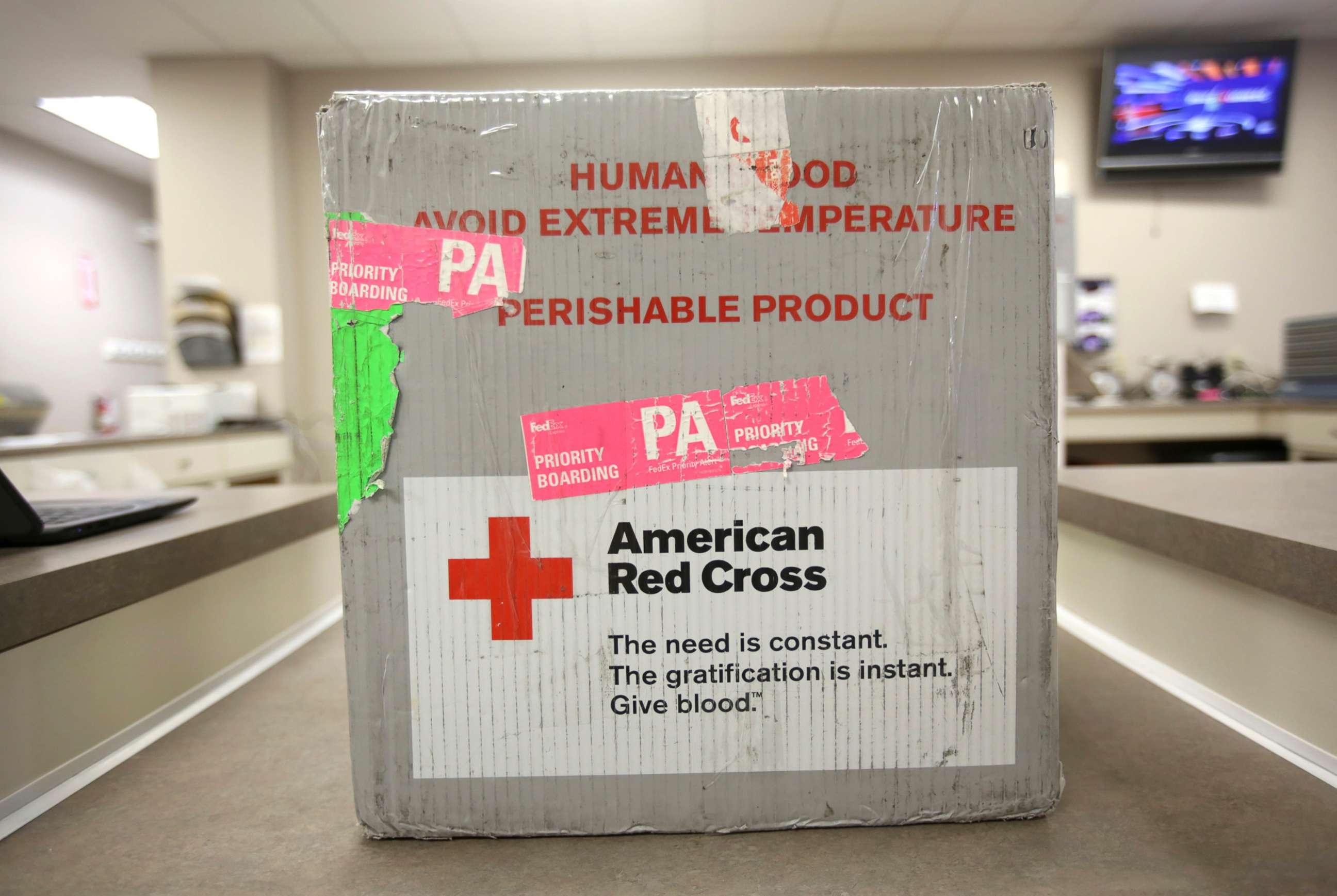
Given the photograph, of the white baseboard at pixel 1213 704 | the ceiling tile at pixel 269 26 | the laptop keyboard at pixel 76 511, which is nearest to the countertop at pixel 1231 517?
the white baseboard at pixel 1213 704

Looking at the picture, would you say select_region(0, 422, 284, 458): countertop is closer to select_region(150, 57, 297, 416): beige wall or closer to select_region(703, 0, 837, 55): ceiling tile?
A: select_region(150, 57, 297, 416): beige wall

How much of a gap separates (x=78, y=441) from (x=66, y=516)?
A: 1.55 metres

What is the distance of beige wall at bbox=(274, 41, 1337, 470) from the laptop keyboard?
255 cm

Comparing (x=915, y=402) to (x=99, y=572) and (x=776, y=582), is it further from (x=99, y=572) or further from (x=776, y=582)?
(x=99, y=572)

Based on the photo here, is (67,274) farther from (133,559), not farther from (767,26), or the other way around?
(133,559)

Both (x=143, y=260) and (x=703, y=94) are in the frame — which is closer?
(x=703, y=94)

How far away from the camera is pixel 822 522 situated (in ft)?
1.69

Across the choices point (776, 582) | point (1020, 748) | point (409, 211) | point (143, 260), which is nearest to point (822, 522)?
point (776, 582)

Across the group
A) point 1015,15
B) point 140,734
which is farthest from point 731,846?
point 1015,15

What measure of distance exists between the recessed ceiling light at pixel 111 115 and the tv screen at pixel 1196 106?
4116 millimetres

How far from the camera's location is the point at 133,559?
2.17ft

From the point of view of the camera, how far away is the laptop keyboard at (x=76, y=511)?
30.1 inches

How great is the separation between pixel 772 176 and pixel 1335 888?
1.80 feet

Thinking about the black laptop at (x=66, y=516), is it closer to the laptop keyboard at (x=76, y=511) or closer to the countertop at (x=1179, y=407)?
the laptop keyboard at (x=76, y=511)
